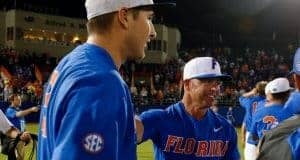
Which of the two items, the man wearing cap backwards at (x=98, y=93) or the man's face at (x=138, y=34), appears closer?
the man wearing cap backwards at (x=98, y=93)

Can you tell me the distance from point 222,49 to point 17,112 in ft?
133

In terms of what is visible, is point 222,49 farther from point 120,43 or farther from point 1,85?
point 120,43

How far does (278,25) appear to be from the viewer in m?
58.5

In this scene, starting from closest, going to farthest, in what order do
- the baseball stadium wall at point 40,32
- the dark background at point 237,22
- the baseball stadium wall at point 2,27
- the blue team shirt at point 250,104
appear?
the blue team shirt at point 250,104 < the baseball stadium wall at point 40,32 < the baseball stadium wall at point 2,27 < the dark background at point 237,22

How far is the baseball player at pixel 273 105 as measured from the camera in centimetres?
904

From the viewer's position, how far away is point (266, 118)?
9383 mm

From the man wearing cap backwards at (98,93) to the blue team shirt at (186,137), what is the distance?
2.21 m

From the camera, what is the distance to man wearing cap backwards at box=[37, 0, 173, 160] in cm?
202

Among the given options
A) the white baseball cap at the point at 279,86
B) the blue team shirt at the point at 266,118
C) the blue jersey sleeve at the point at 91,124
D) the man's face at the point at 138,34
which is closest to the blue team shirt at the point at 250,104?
the blue team shirt at the point at 266,118

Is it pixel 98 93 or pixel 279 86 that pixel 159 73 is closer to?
pixel 279 86

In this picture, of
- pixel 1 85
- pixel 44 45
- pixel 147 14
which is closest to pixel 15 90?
pixel 1 85

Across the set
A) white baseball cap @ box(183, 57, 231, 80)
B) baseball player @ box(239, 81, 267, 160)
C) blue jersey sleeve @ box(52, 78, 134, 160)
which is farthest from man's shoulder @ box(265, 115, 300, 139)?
baseball player @ box(239, 81, 267, 160)

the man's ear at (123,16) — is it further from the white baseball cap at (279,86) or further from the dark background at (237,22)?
the dark background at (237,22)

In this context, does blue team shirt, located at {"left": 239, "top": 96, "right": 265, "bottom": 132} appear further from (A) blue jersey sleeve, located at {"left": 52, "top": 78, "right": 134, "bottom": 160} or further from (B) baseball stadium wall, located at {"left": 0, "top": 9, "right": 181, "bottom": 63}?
(B) baseball stadium wall, located at {"left": 0, "top": 9, "right": 181, "bottom": 63}
